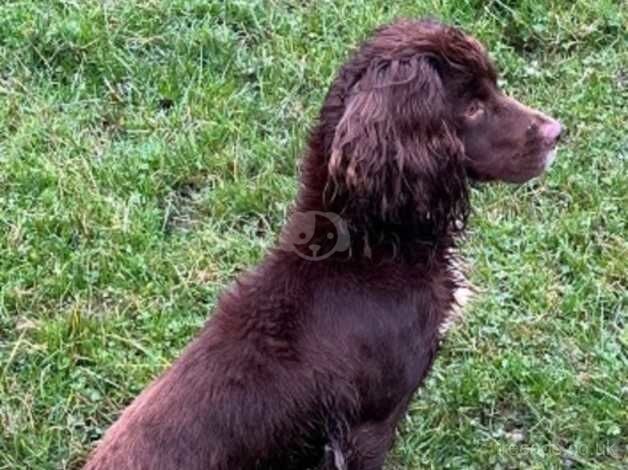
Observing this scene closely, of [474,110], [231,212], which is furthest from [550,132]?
[231,212]

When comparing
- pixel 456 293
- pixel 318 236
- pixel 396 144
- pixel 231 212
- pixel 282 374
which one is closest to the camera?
pixel 396 144

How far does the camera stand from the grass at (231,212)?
4793 mm

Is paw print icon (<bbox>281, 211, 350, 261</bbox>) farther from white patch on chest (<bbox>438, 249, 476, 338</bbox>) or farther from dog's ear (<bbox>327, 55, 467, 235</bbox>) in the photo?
white patch on chest (<bbox>438, 249, 476, 338</bbox>)

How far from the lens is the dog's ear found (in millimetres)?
3775

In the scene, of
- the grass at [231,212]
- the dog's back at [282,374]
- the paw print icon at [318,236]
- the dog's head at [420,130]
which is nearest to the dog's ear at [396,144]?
the dog's head at [420,130]

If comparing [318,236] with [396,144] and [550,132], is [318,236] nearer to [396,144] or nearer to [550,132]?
[396,144]

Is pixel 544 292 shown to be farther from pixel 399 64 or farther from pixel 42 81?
pixel 42 81

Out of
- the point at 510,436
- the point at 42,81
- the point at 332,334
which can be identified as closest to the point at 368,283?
the point at 332,334

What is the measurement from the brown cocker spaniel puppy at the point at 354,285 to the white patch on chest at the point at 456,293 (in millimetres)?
27

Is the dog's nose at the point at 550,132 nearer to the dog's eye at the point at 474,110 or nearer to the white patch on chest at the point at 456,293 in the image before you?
the dog's eye at the point at 474,110

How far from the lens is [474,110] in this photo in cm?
400

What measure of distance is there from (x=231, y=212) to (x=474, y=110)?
1.72 m

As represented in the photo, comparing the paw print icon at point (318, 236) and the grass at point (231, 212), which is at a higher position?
the paw print icon at point (318, 236)

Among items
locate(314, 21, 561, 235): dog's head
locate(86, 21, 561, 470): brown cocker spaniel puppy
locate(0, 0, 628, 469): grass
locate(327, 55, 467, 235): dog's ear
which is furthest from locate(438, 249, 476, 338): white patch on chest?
locate(0, 0, 628, 469): grass
